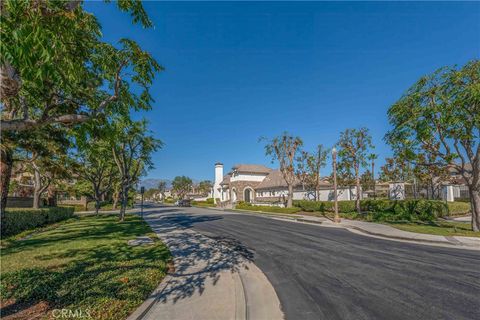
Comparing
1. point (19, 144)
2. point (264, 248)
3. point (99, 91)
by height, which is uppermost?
point (99, 91)

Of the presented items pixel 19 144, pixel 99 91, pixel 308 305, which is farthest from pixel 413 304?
pixel 19 144

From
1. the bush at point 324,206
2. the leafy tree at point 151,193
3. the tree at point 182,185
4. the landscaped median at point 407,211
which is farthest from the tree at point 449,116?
the leafy tree at point 151,193

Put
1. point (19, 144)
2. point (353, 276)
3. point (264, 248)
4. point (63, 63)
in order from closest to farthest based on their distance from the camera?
point (63, 63), point (353, 276), point (19, 144), point (264, 248)

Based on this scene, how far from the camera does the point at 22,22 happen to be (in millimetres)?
2945

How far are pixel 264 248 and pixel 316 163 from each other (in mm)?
26170

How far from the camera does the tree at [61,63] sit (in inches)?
107

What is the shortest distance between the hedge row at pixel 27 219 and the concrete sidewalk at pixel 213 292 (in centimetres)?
1233

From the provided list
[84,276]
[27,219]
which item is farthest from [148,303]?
[27,219]

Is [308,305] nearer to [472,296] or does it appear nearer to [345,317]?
[345,317]

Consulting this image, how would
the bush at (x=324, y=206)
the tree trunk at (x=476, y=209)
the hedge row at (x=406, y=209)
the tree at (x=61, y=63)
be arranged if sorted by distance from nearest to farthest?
the tree at (x=61, y=63), the tree trunk at (x=476, y=209), the hedge row at (x=406, y=209), the bush at (x=324, y=206)

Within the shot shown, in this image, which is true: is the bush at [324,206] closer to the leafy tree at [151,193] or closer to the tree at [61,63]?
the tree at [61,63]

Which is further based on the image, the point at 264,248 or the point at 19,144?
the point at 264,248

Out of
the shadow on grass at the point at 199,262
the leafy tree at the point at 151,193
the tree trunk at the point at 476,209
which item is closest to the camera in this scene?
the shadow on grass at the point at 199,262

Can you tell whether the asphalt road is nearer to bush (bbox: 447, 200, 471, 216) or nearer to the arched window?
bush (bbox: 447, 200, 471, 216)
